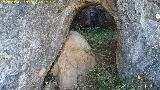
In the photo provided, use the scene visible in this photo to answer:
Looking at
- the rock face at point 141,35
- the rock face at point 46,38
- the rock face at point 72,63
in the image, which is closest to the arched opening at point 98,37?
the rock face at point 72,63

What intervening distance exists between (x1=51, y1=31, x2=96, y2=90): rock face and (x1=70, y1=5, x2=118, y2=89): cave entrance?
238 millimetres

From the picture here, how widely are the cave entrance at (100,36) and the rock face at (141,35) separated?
70 cm

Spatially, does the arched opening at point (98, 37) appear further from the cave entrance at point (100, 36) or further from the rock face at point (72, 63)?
the rock face at point (72, 63)

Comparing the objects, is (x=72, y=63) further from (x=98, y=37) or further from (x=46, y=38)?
(x=98, y=37)

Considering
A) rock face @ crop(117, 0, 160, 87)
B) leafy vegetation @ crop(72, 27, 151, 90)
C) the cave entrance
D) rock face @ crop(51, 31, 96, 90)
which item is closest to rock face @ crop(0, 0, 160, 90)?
rock face @ crop(117, 0, 160, 87)

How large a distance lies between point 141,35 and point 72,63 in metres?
1.72

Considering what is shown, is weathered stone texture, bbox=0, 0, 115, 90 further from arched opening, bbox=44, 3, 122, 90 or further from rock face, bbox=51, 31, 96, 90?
rock face, bbox=51, 31, 96, 90

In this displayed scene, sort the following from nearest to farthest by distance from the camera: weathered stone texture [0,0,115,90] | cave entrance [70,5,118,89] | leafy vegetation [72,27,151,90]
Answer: weathered stone texture [0,0,115,90] < leafy vegetation [72,27,151,90] < cave entrance [70,5,118,89]

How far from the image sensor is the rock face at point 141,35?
22.5ft

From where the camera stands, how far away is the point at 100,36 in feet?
33.0

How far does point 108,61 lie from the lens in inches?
327

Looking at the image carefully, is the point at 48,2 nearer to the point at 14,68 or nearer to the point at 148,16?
the point at 14,68

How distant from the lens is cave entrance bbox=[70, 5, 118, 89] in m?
8.23

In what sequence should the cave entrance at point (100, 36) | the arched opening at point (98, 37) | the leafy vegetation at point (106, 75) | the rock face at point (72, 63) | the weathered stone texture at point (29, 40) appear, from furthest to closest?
the cave entrance at point (100, 36), the rock face at point (72, 63), the arched opening at point (98, 37), the leafy vegetation at point (106, 75), the weathered stone texture at point (29, 40)
